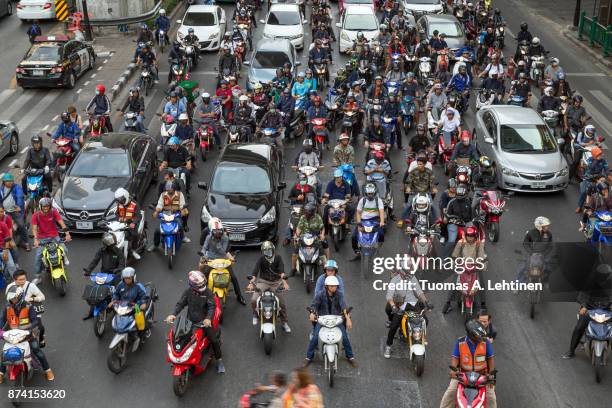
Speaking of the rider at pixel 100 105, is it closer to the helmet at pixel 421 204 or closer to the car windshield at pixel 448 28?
the helmet at pixel 421 204

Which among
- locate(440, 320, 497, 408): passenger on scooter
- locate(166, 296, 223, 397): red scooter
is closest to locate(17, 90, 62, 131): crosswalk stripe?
locate(166, 296, 223, 397): red scooter

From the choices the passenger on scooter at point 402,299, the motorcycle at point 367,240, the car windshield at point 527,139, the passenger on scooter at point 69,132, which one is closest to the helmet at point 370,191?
the motorcycle at point 367,240

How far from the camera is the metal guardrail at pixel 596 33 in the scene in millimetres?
36031

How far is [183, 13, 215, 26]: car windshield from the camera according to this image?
36.6 metres

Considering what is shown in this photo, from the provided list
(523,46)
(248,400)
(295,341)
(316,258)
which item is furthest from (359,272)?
(523,46)

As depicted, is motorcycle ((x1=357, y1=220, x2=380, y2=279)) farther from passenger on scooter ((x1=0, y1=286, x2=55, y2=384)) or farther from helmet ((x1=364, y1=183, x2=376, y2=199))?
passenger on scooter ((x1=0, y1=286, x2=55, y2=384))

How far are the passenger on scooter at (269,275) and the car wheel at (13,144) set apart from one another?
1209cm

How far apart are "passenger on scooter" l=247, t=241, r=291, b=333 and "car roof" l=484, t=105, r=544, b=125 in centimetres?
970

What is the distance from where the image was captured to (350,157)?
21016 mm

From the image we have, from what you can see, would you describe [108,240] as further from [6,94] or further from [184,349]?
[6,94]

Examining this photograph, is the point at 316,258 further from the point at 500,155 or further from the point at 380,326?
the point at 500,155

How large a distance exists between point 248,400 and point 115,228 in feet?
23.9

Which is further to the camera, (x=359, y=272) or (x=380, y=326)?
(x=359, y=272)

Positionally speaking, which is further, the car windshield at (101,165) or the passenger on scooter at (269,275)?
the car windshield at (101,165)
